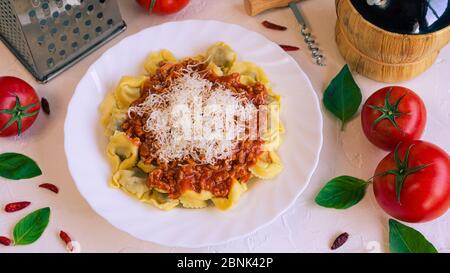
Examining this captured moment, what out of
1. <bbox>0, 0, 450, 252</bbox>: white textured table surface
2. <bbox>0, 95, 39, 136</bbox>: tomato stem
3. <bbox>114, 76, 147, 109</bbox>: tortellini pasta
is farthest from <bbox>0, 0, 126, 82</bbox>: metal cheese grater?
<bbox>114, 76, 147, 109</bbox>: tortellini pasta

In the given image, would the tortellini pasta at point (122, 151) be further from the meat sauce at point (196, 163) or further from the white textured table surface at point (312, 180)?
the white textured table surface at point (312, 180)

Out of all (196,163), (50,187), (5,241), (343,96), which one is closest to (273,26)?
(343,96)

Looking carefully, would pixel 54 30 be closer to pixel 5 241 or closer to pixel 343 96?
pixel 5 241

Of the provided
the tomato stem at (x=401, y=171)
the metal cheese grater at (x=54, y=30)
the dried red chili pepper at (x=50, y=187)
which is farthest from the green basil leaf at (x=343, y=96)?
the dried red chili pepper at (x=50, y=187)

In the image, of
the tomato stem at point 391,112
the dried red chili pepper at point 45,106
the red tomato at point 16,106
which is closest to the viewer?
the tomato stem at point 391,112

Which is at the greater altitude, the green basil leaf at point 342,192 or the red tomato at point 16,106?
the red tomato at point 16,106

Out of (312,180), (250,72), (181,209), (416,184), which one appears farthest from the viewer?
(250,72)

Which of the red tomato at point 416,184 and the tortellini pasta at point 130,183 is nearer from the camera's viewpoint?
the red tomato at point 416,184

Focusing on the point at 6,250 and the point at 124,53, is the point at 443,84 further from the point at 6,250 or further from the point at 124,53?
the point at 6,250
